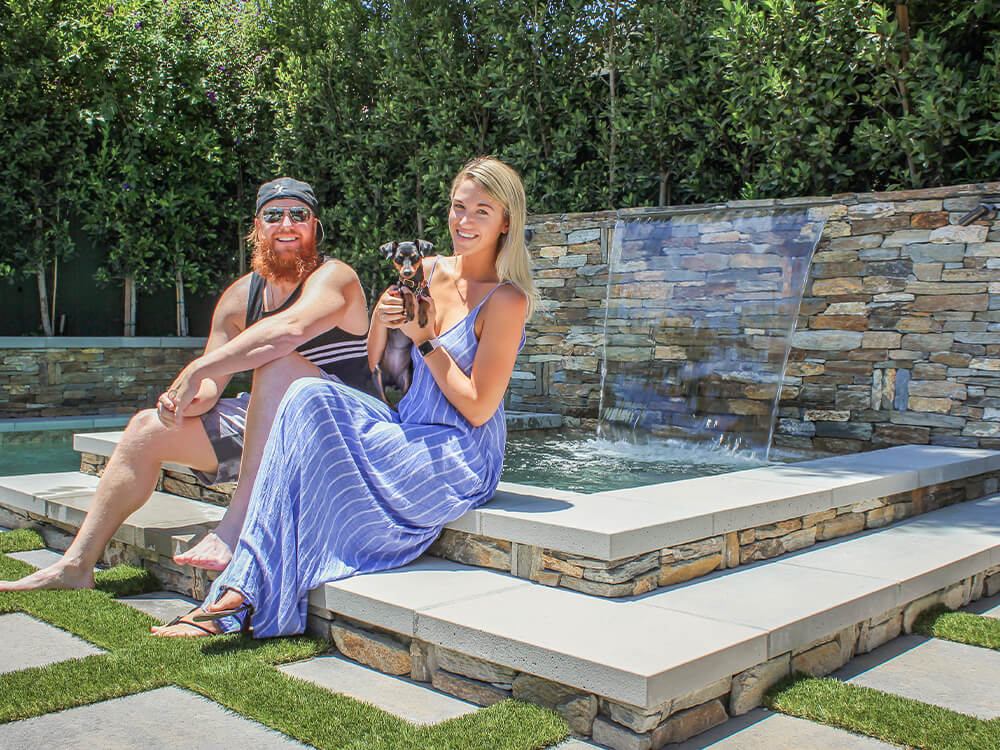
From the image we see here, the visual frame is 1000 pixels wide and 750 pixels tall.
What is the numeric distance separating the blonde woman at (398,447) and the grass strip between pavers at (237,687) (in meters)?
0.12

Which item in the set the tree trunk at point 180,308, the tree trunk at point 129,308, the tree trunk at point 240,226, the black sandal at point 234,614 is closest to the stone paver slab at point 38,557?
the black sandal at point 234,614

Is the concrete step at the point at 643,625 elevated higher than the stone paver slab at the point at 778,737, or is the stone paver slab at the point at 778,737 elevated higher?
the concrete step at the point at 643,625

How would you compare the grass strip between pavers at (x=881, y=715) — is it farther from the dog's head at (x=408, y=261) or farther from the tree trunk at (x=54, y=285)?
the tree trunk at (x=54, y=285)

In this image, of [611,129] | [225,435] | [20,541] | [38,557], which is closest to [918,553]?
[225,435]

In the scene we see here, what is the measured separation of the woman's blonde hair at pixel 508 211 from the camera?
320 centimetres

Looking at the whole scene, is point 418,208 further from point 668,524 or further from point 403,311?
point 668,524

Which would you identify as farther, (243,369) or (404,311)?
(243,369)

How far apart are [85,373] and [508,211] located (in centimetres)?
822

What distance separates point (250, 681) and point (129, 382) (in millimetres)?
8666

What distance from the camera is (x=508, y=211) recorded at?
326cm

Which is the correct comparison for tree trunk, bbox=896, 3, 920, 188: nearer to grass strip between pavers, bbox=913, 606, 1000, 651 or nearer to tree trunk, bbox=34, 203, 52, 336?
grass strip between pavers, bbox=913, 606, 1000, 651

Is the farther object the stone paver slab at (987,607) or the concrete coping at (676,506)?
the stone paver slab at (987,607)

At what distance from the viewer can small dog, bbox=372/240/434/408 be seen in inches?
118

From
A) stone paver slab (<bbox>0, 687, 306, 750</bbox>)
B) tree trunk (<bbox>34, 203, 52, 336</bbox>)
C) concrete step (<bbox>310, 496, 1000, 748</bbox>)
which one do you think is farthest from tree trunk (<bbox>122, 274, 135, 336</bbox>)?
stone paver slab (<bbox>0, 687, 306, 750</bbox>)
